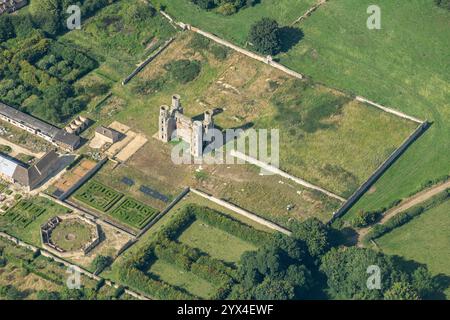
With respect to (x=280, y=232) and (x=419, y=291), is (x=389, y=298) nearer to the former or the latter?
(x=419, y=291)

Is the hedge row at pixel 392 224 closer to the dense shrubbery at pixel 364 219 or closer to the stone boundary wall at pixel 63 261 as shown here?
the dense shrubbery at pixel 364 219

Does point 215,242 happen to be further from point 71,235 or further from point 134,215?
point 71,235

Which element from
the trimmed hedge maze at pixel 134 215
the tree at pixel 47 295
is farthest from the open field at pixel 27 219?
the tree at pixel 47 295

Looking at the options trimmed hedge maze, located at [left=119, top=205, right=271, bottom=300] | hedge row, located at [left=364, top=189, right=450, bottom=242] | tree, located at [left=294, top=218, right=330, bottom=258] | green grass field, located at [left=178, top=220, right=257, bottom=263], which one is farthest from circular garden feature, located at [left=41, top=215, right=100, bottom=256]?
hedge row, located at [left=364, top=189, right=450, bottom=242]

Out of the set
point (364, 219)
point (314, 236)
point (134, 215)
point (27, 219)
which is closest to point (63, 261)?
point (27, 219)

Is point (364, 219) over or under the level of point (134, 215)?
under

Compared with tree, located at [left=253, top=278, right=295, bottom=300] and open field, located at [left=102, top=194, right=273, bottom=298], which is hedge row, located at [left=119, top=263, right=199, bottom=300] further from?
tree, located at [left=253, top=278, right=295, bottom=300]

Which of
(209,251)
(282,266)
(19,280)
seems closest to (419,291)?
(282,266)
